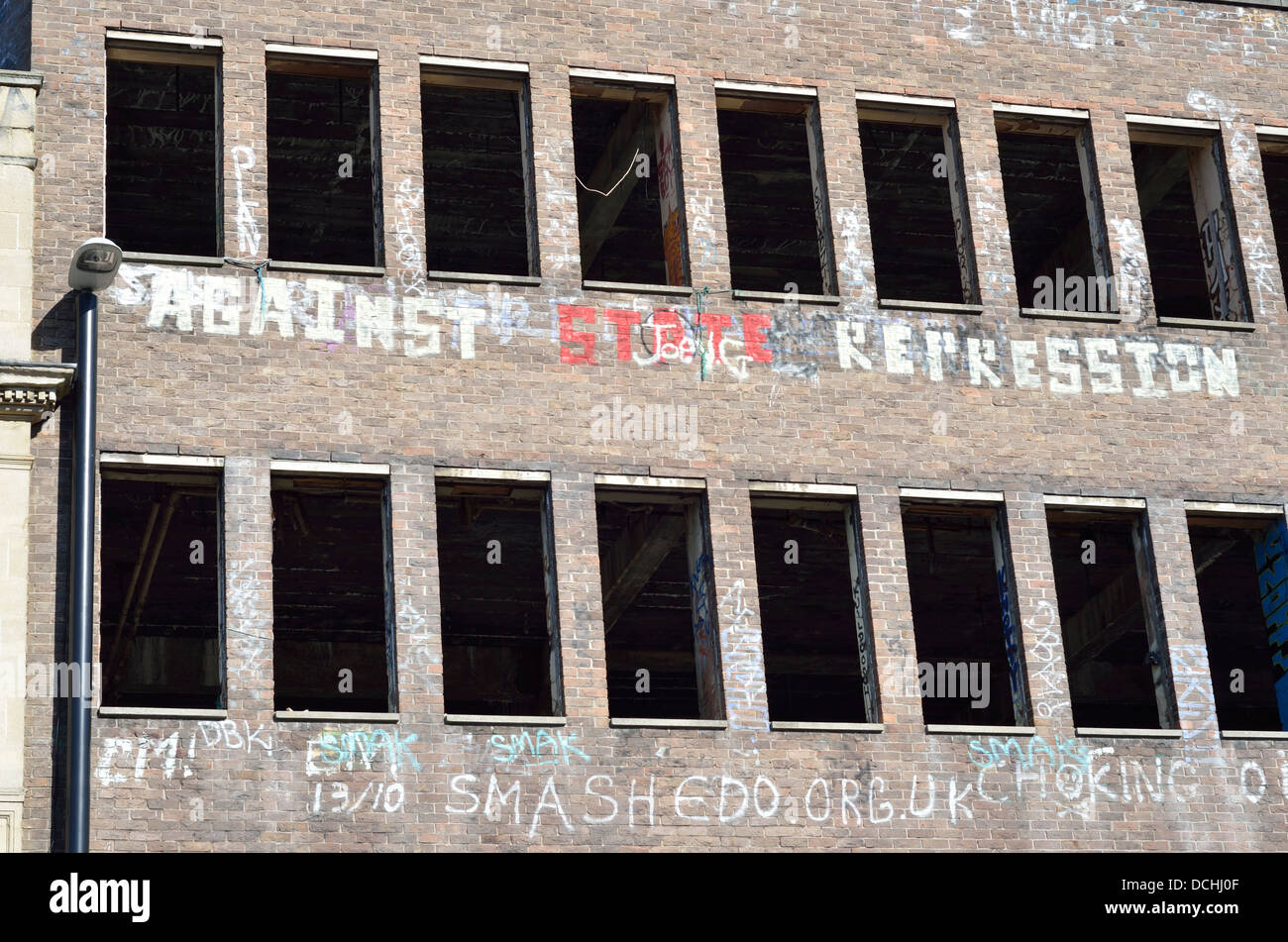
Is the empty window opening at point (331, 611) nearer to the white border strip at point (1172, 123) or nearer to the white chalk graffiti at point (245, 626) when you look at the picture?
the white chalk graffiti at point (245, 626)

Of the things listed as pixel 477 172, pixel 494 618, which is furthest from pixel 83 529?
pixel 494 618

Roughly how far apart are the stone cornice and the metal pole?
18cm

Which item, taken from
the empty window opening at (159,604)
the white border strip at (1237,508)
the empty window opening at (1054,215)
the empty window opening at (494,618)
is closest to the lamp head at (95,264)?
the empty window opening at (159,604)

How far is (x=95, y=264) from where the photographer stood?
59.3ft

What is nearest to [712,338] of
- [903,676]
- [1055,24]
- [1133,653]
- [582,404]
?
[582,404]

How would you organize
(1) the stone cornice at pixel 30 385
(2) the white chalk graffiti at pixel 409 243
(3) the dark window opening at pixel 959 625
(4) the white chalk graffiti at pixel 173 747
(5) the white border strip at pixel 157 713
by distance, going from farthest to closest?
(3) the dark window opening at pixel 959 625 < (2) the white chalk graffiti at pixel 409 243 < (1) the stone cornice at pixel 30 385 < (5) the white border strip at pixel 157 713 < (4) the white chalk graffiti at pixel 173 747

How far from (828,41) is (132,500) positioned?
9.33 meters

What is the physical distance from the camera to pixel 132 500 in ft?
82.1

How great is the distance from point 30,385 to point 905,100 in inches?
361

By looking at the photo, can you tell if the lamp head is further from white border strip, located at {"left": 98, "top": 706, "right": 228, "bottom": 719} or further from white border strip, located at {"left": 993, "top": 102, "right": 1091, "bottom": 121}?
white border strip, located at {"left": 993, "top": 102, "right": 1091, "bottom": 121}

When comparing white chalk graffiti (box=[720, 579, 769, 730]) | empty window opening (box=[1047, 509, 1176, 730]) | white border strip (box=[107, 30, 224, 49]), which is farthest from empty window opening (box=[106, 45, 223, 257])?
empty window opening (box=[1047, 509, 1176, 730])

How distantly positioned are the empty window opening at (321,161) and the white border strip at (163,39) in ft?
2.09

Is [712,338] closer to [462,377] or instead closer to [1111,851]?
[462,377]

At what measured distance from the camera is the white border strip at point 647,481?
20.3 m
